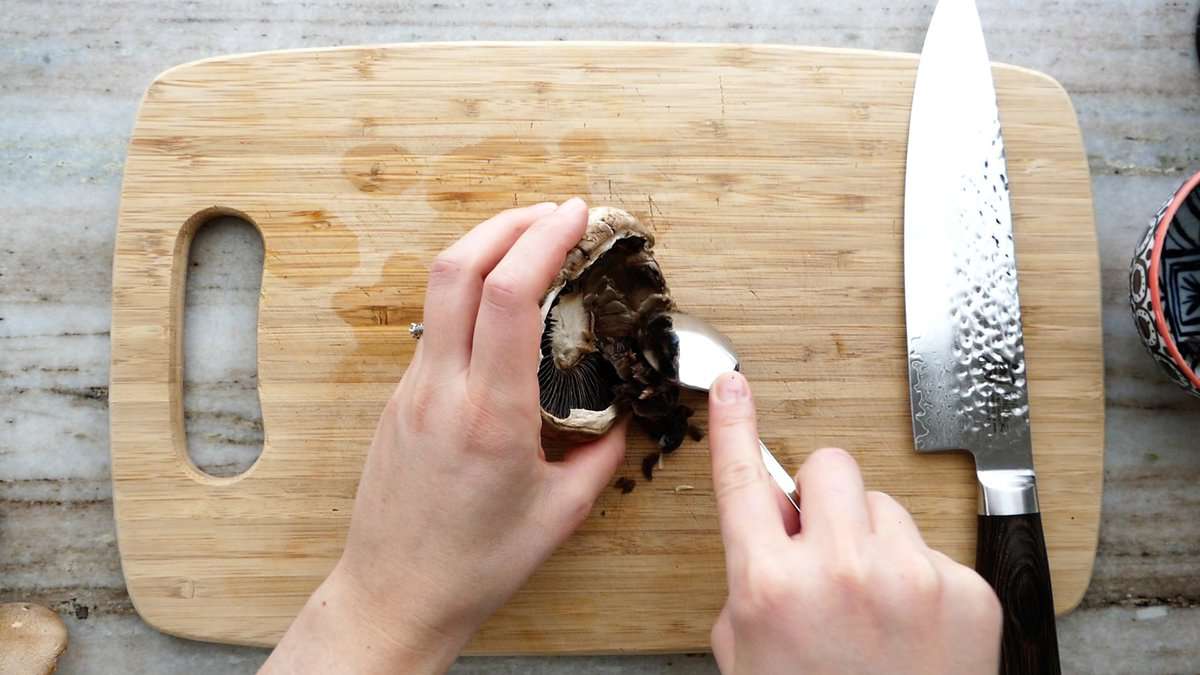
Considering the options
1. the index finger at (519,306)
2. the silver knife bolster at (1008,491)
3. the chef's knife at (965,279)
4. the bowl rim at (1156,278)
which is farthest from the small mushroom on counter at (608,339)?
the bowl rim at (1156,278)

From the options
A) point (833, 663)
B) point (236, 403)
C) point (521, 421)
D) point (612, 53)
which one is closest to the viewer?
point (833, 663)

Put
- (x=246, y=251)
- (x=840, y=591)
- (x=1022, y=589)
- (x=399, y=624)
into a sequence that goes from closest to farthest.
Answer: (x=840, y=591)
(x=399, y=624)
(x=1022, y=589)
(x=246, y=251)

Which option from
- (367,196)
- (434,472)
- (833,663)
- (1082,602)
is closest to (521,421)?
(434,472)

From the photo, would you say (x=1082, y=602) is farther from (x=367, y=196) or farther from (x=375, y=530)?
(x=367, y=196)

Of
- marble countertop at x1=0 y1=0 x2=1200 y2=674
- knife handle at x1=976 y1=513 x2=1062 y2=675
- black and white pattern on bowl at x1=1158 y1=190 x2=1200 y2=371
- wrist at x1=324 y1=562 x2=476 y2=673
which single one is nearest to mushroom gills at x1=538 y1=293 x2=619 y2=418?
→ wrist at x1=324 y1=562 x2=476 y2=673

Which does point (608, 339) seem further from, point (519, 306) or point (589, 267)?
point (519, 306)

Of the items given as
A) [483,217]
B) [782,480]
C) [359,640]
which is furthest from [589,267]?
[359,640]

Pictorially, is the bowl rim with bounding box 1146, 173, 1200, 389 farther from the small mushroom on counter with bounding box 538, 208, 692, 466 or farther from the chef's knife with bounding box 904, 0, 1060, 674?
the small mushroom on counter with bounding box 538, 208, 692, 466
